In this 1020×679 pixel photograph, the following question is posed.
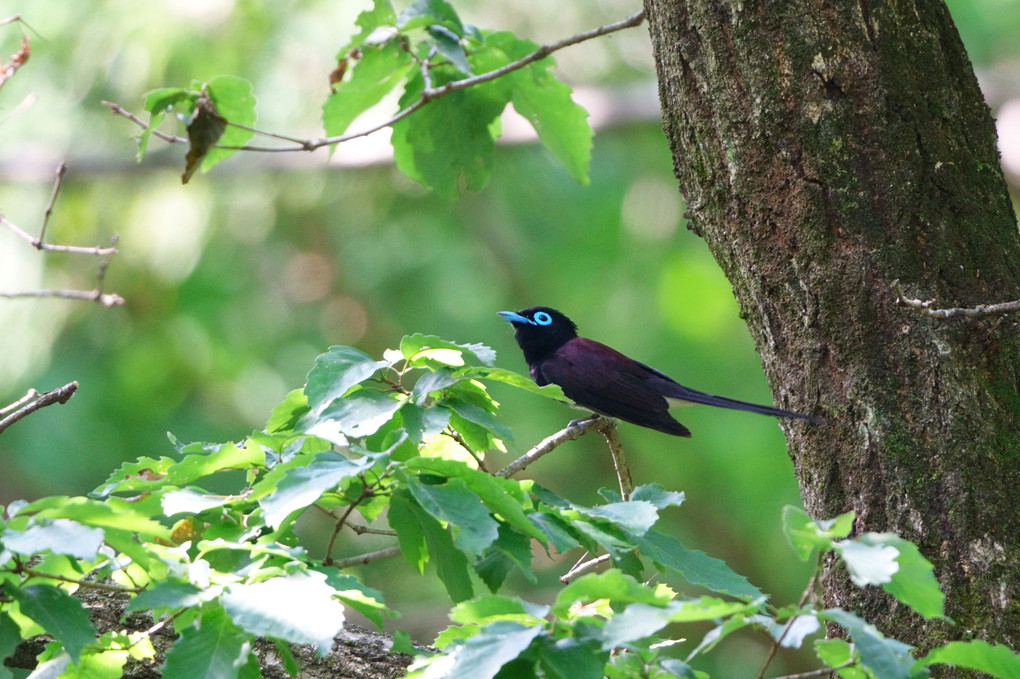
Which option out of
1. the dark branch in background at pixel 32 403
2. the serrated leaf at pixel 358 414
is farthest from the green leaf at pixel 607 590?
the dark branch in background at pixel 32 403

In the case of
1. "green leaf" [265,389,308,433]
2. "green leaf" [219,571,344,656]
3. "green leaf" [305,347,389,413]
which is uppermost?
"green leaf" [305,347,389,413]

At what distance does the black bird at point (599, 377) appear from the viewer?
3.83 m

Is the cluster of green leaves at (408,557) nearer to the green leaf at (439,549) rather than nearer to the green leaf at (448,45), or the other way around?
the green leaf at (439,549)

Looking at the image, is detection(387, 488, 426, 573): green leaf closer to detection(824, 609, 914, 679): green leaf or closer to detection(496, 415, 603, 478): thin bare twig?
detection(496, 415, 603, 478): thin bare twig

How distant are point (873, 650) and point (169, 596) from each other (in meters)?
0.97

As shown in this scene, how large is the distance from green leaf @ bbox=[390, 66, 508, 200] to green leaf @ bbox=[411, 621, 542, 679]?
6.73 ft

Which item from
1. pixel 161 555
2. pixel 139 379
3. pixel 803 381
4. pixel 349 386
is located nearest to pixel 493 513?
pixel 349 386

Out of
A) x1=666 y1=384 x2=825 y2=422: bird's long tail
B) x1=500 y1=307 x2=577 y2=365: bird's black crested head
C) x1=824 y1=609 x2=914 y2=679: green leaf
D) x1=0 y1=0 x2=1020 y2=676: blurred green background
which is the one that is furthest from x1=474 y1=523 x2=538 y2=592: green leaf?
x1=0 y1=0 x2=1020 y2=676: blurred green background

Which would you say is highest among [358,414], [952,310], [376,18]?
[376,18]

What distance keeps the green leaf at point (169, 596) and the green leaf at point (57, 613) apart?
140 millimetres

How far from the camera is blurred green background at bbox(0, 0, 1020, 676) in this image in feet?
20.8

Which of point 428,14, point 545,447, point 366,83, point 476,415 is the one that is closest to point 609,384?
point 545,447

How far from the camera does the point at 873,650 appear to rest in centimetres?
123

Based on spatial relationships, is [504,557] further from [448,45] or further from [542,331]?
[542,331]
